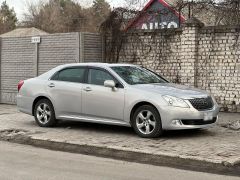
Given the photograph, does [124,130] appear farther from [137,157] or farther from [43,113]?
[137,157]

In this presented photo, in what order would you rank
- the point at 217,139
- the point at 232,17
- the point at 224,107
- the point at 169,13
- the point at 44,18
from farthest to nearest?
the point at 44,18, the point at 169,13, the point at 232,17, the point at 224,107, the point at 217,139

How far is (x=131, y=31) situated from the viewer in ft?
52.6

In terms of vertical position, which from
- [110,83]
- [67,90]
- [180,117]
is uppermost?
[110,83]

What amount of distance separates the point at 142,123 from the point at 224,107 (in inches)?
205

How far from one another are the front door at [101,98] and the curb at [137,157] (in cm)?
126

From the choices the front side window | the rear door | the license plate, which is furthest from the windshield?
the license plate

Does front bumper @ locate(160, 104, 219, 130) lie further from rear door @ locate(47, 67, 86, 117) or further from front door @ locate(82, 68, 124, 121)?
rear door @ locate(47, 67, 86, 117)

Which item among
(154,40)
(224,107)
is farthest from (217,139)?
(154,40)

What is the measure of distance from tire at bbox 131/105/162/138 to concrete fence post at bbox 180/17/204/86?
206 inches

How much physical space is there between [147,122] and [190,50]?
554 centimetres

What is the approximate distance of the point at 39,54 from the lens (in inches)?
661

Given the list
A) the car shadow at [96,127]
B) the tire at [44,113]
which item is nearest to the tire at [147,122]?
the car shadow at [96,127]

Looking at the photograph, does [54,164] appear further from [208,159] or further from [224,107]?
[224,107]

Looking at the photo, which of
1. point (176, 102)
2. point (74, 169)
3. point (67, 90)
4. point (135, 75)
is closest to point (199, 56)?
point (135, 75)
